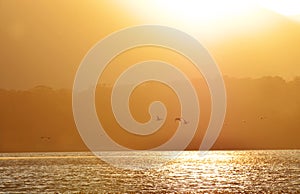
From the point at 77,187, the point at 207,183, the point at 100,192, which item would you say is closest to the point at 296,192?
the point at 207,183

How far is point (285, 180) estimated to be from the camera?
138 m

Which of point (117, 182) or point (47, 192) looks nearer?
point (47, 192)

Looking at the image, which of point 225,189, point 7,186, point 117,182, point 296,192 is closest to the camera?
point 296,192

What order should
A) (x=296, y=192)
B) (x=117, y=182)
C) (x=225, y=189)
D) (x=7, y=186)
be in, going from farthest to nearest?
(x=117, y=182) < (x=7, y=186) < (x=225, y=189) < (x=296, y=192)

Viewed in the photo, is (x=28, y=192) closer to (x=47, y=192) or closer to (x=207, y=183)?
(x=47, y=192)

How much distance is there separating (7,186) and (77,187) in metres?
16.3

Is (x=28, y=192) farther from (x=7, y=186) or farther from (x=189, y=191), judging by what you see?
(x=189, y=191)

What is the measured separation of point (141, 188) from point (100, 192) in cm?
1135

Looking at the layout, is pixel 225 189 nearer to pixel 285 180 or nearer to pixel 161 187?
pixel 161 187

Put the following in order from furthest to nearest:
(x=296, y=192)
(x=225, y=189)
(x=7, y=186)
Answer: (x=7, y=186)
(x=225, y=189)
(x=296, y=192)

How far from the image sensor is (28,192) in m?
112

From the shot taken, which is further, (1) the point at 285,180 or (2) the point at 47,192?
(1) the point at 285,180

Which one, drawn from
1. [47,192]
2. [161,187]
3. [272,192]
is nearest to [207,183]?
[161,187]

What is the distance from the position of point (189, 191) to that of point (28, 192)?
31.5 m
